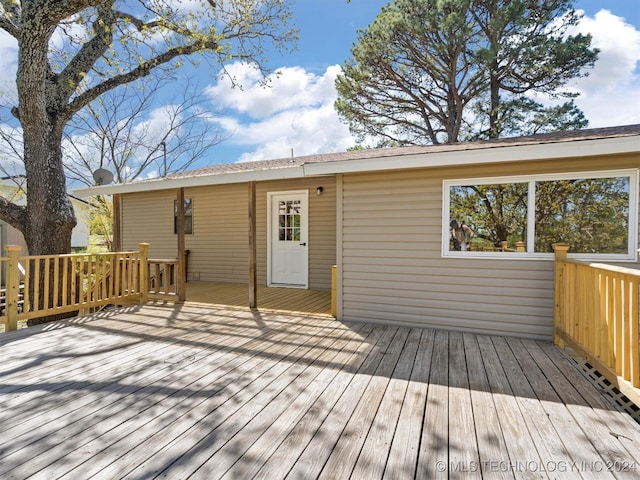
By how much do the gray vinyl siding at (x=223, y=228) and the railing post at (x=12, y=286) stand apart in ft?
13.0

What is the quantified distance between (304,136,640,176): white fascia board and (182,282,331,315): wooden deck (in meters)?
2.15

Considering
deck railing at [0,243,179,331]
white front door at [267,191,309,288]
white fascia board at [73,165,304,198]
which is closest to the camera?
deck railing at [0,243,179,331]

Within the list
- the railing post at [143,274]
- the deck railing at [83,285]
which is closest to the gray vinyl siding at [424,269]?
the deck railing at [83,285]

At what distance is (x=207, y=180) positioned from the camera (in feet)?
17.0

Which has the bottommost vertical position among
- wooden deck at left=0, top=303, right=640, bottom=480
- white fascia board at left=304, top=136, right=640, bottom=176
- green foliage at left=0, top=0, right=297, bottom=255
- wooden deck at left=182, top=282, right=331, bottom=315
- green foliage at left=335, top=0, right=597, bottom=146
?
wooden deck at left=0, top=303, right=640, bottom=480

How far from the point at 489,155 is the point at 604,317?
5.94 feet

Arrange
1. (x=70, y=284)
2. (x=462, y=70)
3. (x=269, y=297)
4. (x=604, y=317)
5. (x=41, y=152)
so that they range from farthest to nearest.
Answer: (x=462, y=70) → (x=269, y=297) → (x=41, y=152) → (x=70, y=284) → (x=604, y=317)

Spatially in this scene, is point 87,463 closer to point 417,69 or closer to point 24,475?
point 24,475

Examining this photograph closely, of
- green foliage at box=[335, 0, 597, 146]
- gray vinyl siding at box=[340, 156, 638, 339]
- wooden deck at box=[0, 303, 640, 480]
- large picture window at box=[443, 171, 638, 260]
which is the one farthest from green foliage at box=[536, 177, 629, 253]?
green foliage at box=[335, 0, 597, 146]

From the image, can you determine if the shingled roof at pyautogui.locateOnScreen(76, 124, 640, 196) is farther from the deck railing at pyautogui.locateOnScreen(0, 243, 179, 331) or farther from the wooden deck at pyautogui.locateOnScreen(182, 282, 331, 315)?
the deck railing at pyautogui.locateOnScreen(0, 243, 179, 331)

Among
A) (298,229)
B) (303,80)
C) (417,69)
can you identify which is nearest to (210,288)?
(298,229)

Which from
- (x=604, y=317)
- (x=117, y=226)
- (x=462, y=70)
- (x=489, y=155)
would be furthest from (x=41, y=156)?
(x=462, y=70)

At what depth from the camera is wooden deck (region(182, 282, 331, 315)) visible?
5.14 m

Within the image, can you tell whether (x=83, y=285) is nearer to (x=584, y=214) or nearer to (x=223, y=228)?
(x=223, y=228)
